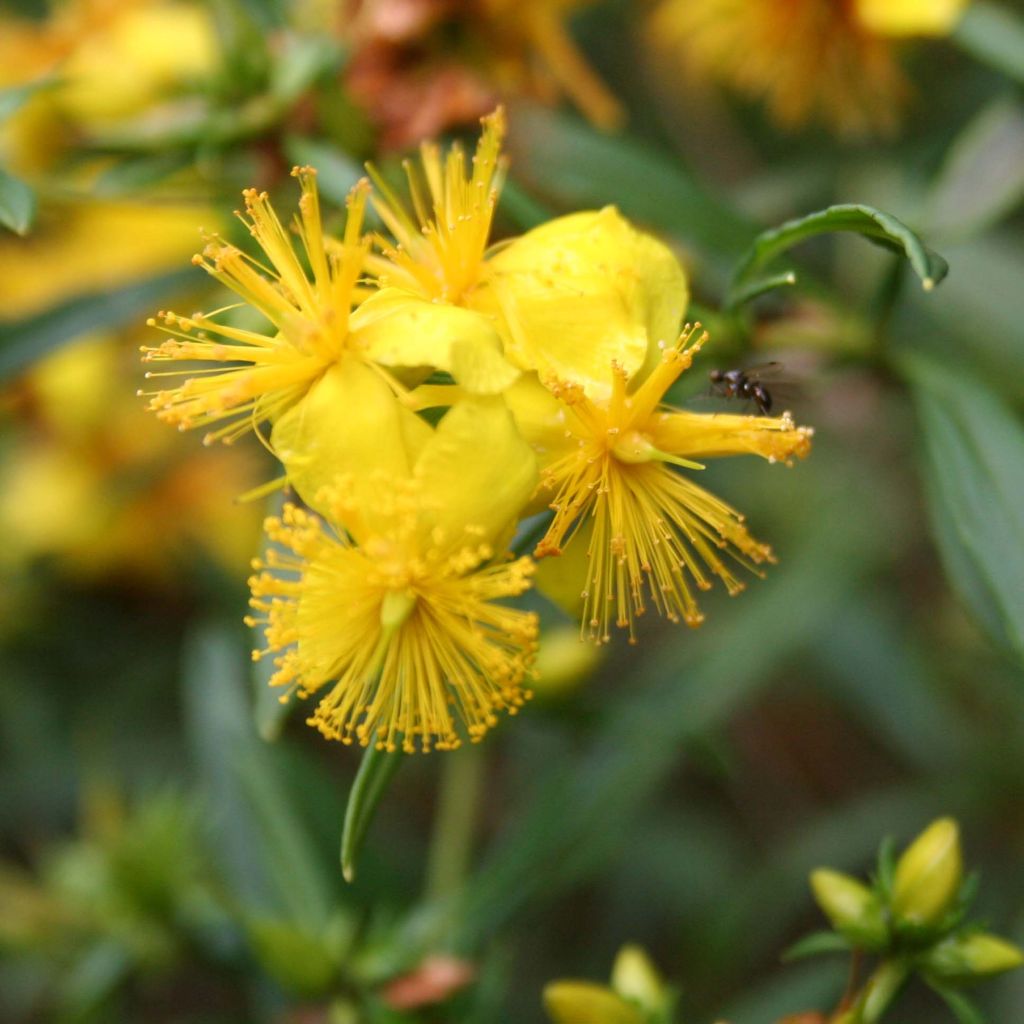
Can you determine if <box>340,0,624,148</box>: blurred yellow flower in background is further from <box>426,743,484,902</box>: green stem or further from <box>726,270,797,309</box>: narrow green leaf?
<box>426,743,484,902</box>: green stem

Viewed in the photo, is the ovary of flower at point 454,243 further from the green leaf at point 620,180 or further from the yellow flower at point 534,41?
the yellow flower at point 534,41

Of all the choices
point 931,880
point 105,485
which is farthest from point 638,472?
point 105,485

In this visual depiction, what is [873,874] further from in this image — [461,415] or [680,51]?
[680,51]

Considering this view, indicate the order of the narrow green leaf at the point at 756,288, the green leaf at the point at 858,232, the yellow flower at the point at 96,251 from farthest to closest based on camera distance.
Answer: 1. the yellow flower at the point at 96,251
2. the narrow green leaf at the point at 756,288
3. the green leaf at the point at 858,232

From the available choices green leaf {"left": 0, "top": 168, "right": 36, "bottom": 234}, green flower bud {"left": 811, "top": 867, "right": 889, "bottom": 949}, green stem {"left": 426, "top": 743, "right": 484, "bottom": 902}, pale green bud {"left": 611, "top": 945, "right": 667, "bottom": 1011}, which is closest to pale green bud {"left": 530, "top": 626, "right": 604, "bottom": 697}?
green stem {"left": 426, "top": 743, "right": 484, "bottom": 902}

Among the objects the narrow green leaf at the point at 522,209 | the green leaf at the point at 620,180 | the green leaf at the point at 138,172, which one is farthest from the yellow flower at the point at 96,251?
the narrow green leaf at the point at 522,209

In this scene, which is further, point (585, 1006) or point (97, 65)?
point (97, 65)

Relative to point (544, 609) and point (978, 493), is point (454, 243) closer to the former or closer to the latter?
point (978, 493)

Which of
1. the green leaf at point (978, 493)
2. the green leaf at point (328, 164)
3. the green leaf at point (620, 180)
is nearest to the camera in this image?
the green leaf at point (978, 493)
